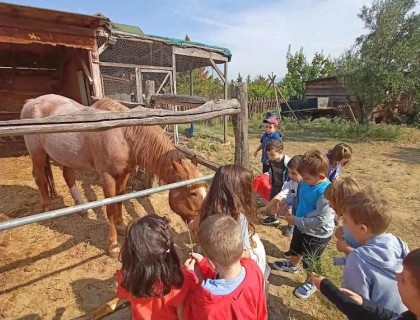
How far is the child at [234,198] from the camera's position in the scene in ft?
5.61

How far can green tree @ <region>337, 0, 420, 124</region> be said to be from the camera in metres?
9.84

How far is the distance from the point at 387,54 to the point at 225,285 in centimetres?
1192

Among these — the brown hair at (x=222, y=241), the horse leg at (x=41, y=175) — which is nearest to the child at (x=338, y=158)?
the brown hair at (x=222, y=241)

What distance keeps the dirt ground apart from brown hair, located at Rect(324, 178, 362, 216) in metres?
1.10

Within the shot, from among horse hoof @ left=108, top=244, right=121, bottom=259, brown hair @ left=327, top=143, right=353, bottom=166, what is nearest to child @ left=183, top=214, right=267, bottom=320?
horse hoof @ left=108, top=244, right=121, bottom=259

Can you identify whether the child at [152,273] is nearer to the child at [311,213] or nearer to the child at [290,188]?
the child at [311,213]

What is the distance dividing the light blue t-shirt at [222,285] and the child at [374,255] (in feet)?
2.25

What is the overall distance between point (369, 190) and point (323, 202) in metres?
0.80

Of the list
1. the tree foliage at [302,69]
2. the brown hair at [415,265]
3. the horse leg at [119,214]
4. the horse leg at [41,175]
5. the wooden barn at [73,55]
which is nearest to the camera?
the brown hair at [415,265]

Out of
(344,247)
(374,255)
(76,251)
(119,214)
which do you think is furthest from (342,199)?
(76,251)

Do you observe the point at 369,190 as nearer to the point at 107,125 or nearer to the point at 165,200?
the point at 107,125

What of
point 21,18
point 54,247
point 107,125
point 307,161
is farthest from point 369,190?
point 21,18

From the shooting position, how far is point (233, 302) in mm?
1196

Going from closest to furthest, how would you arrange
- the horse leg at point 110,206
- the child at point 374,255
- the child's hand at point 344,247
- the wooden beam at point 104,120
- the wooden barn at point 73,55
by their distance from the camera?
the child at point 374,255
the wooden beam at point 104,120
the child's hand at point 344,247
the horse leg at point 110,206
the wooden barn at point 73,55
